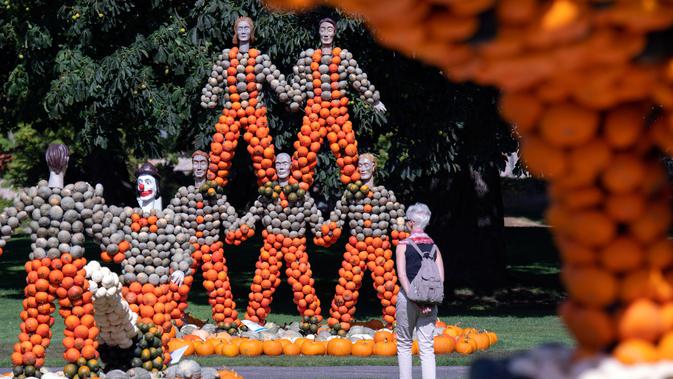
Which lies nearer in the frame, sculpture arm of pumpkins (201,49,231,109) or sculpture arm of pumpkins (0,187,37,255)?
sculpture arm of pumpkins (0,187,37,255)

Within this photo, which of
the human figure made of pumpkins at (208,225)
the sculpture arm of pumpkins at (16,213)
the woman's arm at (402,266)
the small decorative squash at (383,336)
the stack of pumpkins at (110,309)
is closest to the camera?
the stack of pumpkins at (110,309)

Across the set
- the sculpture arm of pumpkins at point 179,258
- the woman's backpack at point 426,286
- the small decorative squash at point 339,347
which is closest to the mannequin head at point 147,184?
the sculpture arm of pumpkins at point 179,258

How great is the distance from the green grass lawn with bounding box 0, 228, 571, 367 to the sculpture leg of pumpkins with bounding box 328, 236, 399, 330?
4.53 ft

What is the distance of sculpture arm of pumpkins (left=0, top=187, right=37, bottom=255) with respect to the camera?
9.27 m

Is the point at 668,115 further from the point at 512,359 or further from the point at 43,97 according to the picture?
the point at 43,97

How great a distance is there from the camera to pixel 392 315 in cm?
1273

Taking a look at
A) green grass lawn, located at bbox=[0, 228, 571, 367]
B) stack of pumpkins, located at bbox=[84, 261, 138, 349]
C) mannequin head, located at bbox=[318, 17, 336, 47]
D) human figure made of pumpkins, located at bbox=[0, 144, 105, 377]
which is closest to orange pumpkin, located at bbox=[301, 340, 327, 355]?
green grass lawn, located at bbox=[0, 228, 571, 367]

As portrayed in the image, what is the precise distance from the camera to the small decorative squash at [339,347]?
11.6 m

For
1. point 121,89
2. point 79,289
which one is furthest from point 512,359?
point 121,89

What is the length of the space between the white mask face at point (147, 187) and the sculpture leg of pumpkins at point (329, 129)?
6.69 ft

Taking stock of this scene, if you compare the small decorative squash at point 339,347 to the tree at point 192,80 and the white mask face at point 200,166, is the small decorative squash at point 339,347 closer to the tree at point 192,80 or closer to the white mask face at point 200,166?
the white mask face at point 200,166

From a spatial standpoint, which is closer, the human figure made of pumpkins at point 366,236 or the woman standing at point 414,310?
the woman standing at point 414,310

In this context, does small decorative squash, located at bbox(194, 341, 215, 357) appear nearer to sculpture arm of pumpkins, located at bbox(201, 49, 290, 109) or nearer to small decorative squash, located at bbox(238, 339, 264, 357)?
small decorative squash, located at bbox(238, 339, 264, 357)

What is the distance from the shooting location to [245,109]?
1274cm
